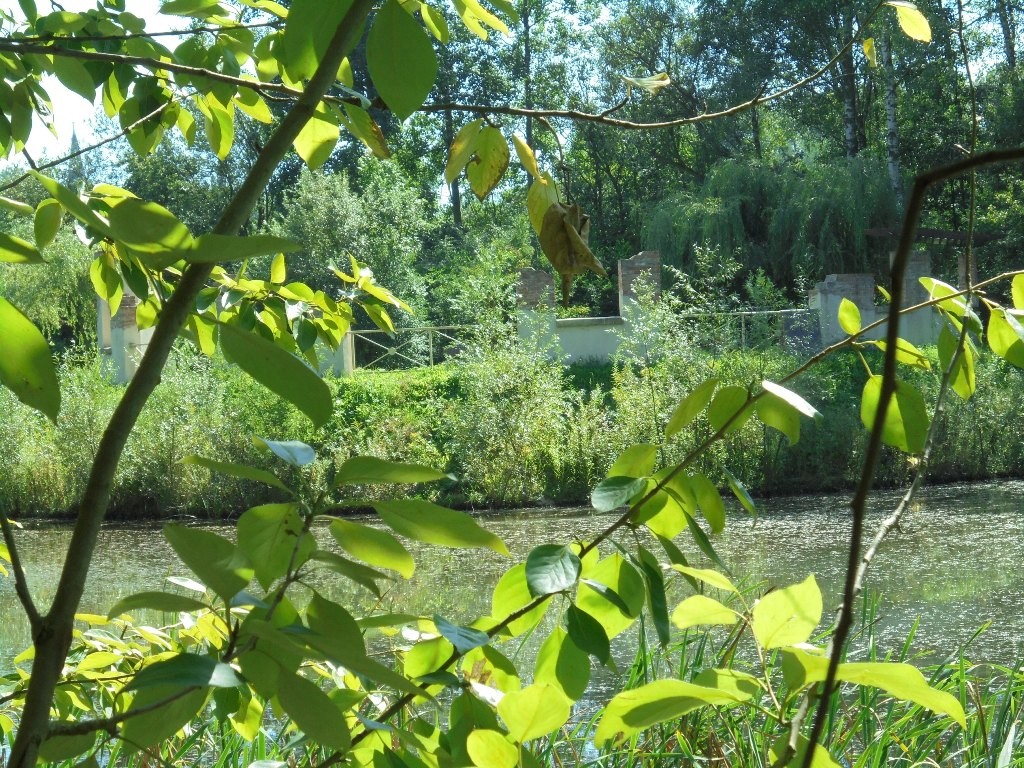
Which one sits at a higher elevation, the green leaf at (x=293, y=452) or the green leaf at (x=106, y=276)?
the green leaf at (x=106, y=276)

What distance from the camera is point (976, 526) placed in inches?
296

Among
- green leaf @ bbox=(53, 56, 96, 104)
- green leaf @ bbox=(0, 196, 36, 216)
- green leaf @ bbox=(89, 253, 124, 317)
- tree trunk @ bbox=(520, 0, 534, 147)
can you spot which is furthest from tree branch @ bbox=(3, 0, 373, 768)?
tree trunk @ bbox=(520, 0, 534, 147)

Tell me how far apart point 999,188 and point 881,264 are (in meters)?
2.31

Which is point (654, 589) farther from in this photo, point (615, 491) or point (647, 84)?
point (647, 84)

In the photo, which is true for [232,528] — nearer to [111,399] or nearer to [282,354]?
[111,399]

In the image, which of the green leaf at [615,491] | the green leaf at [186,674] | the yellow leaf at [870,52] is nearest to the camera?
the green leaf at [186,674]

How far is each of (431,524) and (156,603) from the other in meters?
0.11

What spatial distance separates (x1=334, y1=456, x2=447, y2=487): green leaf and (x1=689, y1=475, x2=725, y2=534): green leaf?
0.20 meters

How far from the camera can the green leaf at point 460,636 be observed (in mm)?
443

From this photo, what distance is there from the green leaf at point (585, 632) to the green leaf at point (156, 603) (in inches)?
7.5

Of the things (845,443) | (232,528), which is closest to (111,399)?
(232,528)

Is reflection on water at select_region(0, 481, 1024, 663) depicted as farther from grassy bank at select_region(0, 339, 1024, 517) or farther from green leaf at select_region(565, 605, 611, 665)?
green leaf at select_region(565, 605, 611, 665)

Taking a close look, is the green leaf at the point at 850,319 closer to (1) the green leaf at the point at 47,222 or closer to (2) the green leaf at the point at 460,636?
(2) the green leaf at the point at 460,636

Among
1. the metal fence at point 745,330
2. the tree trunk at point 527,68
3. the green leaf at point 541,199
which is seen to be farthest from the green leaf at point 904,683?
the tree trunk at point 527,68
